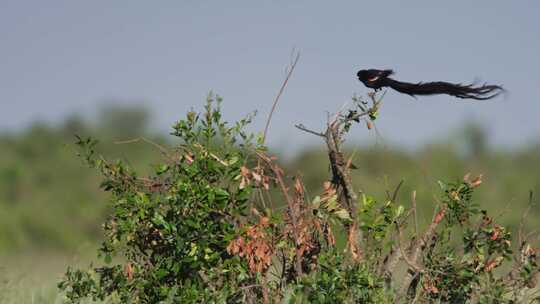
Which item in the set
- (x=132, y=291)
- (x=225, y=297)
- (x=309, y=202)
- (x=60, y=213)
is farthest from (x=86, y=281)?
(x=60, y=213)

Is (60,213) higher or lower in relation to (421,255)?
higher

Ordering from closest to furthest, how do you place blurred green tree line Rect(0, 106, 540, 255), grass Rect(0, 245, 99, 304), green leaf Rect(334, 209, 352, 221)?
green leaf Rect(334, 209, 352, 221), grass Rect(0, 245, 99, 304), blurred green tree line Rect(0, 106, 540, 255)

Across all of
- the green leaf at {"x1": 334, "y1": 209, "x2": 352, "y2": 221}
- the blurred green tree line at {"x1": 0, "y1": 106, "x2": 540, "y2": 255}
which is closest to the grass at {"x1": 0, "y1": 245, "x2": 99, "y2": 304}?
the green leaf at {"x1": 334, "y1": 209, "x2": 352, "y2": 221}

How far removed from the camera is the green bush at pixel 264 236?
4930 millimetres

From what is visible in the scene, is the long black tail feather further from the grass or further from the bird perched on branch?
the grass

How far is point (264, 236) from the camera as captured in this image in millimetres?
4906

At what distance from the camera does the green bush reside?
16.2ft

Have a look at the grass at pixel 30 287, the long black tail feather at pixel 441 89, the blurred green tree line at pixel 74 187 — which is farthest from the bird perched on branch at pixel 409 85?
the blurred green tree line at pixel 74 187

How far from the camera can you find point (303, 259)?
513 cm

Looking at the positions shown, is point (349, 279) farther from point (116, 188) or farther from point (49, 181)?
point (49, 181)

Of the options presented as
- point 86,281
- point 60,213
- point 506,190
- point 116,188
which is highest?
point 60,213

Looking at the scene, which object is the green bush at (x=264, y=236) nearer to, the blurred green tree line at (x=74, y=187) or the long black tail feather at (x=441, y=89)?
the long black tail feather at (x=441, y=89)

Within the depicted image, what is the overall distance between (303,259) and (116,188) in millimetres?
1342

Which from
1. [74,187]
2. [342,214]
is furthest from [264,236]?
[74,187]
